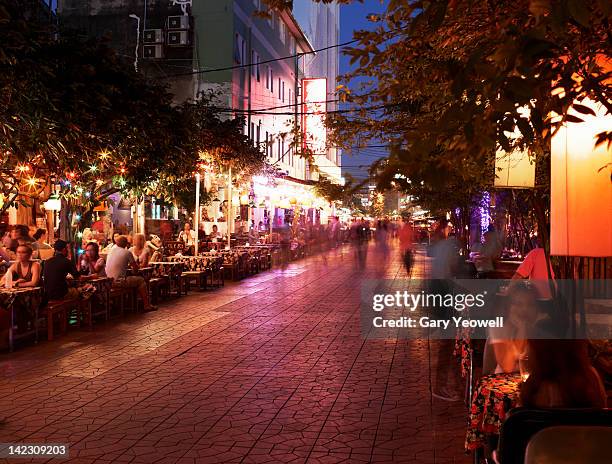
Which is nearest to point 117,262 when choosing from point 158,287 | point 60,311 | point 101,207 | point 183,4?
point 158,287

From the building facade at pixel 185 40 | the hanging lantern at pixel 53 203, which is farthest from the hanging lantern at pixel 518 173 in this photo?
the building facade at pixel 185 40

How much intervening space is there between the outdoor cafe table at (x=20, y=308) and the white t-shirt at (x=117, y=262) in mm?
2740

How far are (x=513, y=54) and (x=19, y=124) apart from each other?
9290mm

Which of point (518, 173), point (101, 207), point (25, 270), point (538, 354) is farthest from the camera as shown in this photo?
point (101, 207)

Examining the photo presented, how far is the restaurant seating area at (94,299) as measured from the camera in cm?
1017

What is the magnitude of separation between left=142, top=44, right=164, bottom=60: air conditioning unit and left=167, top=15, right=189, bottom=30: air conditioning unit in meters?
1.40

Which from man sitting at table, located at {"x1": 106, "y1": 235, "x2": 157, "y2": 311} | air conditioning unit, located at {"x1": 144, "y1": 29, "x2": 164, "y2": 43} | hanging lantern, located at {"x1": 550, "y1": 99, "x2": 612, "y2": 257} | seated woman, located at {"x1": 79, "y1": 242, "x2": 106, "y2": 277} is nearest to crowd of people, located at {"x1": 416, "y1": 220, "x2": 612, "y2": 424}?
hanging lantern, located at {"x1": 550, "y1": 99, "x2": 612, "y2": 257}

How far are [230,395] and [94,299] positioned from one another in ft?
19.0

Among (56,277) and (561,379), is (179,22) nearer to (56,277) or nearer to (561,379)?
(56,277)

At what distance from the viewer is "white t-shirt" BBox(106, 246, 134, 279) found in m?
13.5

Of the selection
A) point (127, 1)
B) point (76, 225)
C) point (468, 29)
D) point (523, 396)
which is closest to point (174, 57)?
point (127, 1)

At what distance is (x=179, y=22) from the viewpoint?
105ft

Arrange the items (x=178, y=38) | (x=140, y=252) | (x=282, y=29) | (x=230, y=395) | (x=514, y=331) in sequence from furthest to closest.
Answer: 1. (x=282, y=29)
2. (x=178, y=38)
3. (x=140, y=252)
4. (x=230, y=395)
5. (x=514, y=331)

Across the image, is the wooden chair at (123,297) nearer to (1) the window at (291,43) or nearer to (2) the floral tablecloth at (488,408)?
(2) the floral tablecloth at (488,408)
